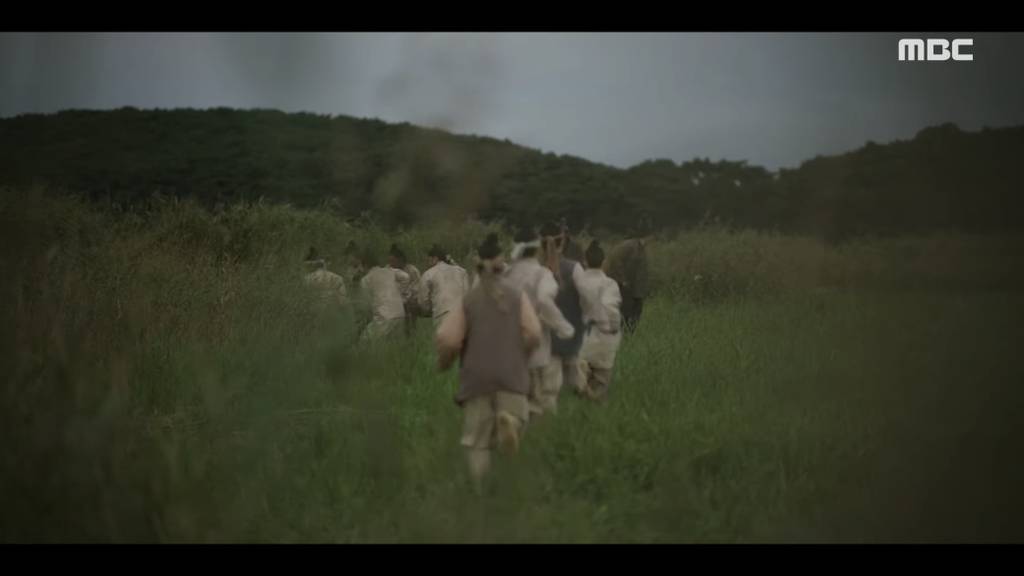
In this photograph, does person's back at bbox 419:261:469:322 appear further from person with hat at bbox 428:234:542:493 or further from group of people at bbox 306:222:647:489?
person with hat at bbox 428:234:542:493

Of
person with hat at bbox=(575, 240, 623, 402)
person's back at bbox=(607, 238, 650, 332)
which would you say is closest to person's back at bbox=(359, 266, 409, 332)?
person's back at bbox=(607, 238, 650, 332)

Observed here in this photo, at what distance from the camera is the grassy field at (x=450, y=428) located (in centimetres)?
526

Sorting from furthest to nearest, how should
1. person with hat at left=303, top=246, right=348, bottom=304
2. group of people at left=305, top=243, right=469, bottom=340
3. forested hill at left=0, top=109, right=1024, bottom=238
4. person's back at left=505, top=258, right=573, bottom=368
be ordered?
group of people at left=305, top=243, right=469, bottom=340 < person with hat at left=303, top=246, right=348, bottom=304 < forested hill at left=0, top=109, right=1024, bottom=238 < person's back at left=505, top=258, right=573, bottom=368

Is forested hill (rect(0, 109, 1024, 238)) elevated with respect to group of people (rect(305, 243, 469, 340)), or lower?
elevated

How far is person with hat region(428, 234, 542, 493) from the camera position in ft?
18.0

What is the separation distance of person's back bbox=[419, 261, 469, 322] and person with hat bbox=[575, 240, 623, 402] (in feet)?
9.74

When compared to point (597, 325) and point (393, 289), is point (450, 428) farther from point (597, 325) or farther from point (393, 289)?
point (393, 289)

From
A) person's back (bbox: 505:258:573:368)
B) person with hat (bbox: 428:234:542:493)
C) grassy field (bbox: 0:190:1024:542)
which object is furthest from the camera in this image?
person's back (bbox: 505:258:573:368)

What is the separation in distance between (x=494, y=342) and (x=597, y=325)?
222 centimetres

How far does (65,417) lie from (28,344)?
57.9 inches

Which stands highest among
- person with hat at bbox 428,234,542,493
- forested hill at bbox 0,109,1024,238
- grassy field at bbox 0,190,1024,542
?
forested hill at bbox 0,109,1024,238

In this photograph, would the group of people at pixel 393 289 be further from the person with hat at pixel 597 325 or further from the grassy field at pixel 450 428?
the person with hat at pixel 597 325

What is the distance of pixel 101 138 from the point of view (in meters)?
23.5
